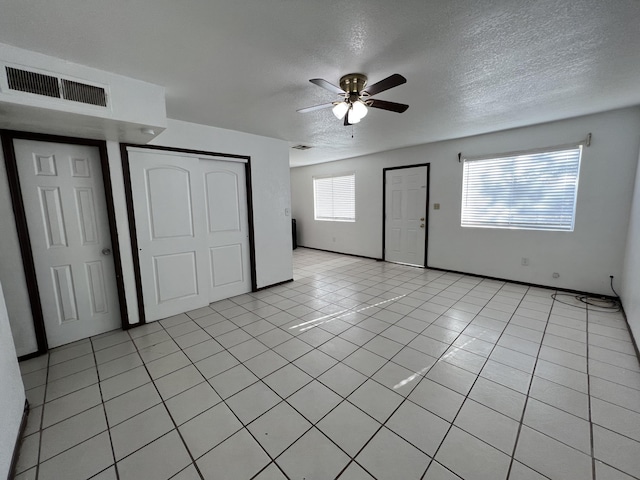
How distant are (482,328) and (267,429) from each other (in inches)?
97.3

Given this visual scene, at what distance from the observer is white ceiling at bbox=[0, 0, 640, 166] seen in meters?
1.47

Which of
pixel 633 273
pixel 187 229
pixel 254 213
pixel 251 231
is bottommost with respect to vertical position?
pixel 633 273

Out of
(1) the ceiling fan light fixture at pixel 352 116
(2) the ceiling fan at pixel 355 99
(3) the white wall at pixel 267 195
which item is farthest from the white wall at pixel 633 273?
(3) the white wall at pixel 267 195

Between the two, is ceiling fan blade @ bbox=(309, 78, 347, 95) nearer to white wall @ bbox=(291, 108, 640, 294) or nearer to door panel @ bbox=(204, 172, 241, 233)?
door panel @ bbox=(204, 172, 241, 233)

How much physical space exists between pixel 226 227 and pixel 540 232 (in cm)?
475

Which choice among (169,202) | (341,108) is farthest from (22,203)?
(341,108)

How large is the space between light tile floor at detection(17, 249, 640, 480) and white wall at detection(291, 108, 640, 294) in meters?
0.83

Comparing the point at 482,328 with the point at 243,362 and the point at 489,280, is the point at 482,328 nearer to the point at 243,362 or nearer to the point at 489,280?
the point at 489,280

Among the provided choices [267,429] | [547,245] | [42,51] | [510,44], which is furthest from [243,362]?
[547,245]

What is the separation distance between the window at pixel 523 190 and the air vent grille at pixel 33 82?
5290mm

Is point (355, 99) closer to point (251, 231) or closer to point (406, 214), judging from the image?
point (251, 231)

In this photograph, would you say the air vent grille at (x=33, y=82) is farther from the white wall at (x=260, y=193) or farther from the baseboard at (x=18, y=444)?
the baseboard at (x=18, y=444)

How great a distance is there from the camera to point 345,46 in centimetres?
181

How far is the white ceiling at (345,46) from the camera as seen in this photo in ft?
4.83
